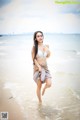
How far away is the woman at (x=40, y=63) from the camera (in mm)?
2531

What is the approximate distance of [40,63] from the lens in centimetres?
254

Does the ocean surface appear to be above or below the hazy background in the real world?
below

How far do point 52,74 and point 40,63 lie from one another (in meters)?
0.19

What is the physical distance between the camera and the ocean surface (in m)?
2.54

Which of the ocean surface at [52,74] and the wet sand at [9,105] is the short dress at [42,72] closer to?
the ocean surface at [52,74]

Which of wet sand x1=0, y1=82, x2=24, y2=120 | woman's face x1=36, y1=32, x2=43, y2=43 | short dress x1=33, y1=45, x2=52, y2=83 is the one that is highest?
woman's face x1=36, y1=32, x2=43, y2=43

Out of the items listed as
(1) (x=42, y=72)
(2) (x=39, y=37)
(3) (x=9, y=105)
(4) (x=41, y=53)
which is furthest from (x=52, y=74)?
(3) (x=9, y=105)

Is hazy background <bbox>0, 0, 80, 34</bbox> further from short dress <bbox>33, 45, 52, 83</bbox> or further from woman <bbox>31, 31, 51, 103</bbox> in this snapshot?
short dress <bbox>33, 45, 52, 83</bbox>

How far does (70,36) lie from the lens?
2617mm

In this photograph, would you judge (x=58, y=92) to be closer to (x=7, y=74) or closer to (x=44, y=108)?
(x=44, y=108)

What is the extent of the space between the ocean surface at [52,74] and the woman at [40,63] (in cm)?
5

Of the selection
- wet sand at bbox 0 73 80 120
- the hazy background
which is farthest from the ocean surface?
the hazy background

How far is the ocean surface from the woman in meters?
0.05

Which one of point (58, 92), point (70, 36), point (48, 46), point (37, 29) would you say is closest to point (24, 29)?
point (37, 29)
